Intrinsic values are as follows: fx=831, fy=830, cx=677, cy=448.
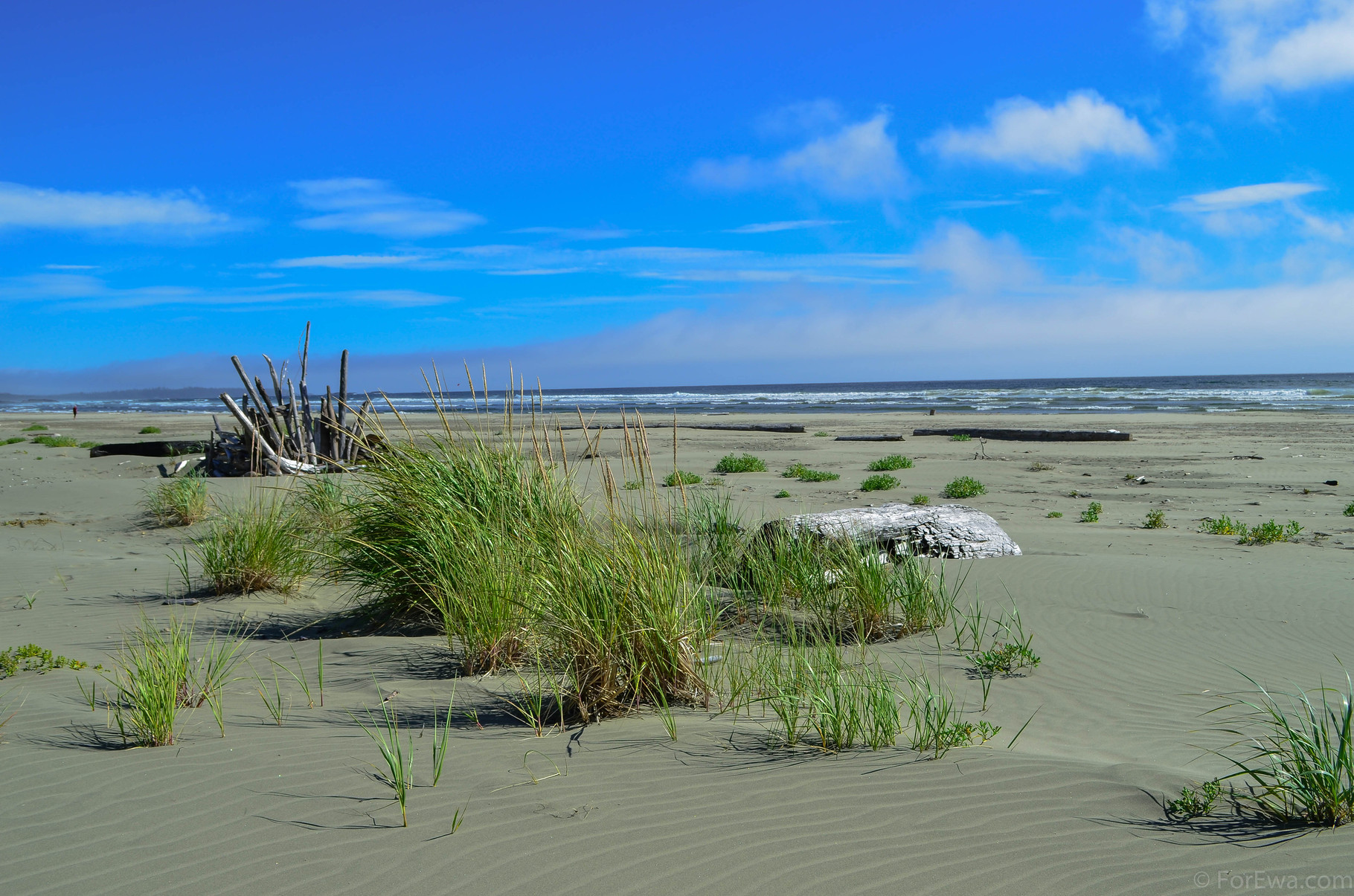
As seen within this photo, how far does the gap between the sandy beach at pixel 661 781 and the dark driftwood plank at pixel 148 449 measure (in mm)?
12696

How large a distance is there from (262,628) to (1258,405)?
44708 millimetres

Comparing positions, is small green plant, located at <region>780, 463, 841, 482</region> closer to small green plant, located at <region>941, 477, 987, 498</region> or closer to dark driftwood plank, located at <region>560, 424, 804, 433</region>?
small green plant, located at <region>941, 477, 987, 498</region>

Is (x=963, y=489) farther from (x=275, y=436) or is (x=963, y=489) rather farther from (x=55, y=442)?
(x=55, y=442)

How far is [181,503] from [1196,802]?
37.1 ft

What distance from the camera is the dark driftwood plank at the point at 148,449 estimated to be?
18438 millimetres

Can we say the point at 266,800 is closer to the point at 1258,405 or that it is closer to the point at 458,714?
the point at 458,714

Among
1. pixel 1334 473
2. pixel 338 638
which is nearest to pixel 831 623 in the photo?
pixel 338 638

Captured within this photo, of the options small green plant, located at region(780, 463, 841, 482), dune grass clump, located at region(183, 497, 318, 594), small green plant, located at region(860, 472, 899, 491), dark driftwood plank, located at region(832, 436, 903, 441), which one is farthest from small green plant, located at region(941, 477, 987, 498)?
dark driftwood plank, located at region(832, 436, 903, 441)

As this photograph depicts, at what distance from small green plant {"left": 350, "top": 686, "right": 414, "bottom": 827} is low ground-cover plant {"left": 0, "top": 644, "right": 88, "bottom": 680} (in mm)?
2185

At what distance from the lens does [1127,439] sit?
22.1 meters

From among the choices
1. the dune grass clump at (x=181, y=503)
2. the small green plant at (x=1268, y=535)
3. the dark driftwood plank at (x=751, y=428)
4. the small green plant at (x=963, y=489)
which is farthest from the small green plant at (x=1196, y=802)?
the dark driftwood plank at (x=751, y=428)

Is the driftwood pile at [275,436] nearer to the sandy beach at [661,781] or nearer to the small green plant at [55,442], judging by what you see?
the sandy beach at [661,781]

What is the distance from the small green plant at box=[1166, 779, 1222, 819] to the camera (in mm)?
2891

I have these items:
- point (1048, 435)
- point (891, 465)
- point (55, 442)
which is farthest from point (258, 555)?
point (55, 442)
